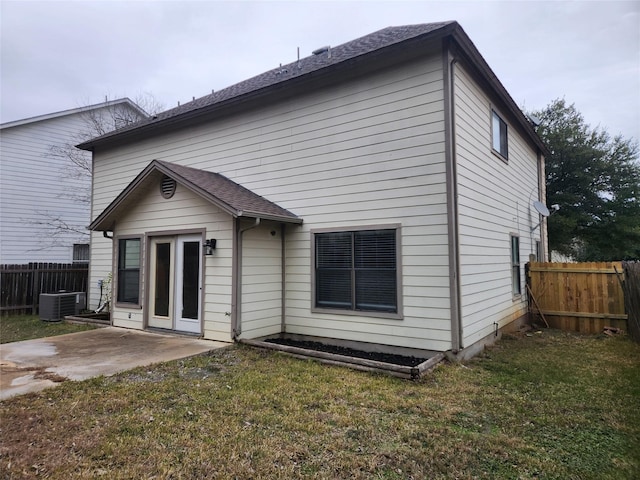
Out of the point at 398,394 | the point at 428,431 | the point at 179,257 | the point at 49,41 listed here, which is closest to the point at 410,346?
the point at 398,394

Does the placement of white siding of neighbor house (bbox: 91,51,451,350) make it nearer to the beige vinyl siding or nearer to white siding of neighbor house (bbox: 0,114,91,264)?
the beige vinyl siding

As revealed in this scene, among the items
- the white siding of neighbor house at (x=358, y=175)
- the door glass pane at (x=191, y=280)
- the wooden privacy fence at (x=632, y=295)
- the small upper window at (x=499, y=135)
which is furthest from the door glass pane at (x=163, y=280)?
the wooden privacy fence at (x=632, y=295)

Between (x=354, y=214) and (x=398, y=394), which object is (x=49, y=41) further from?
(x=398, y=394)

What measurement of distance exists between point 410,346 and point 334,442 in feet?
10.7

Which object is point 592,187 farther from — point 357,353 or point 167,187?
point 167,187

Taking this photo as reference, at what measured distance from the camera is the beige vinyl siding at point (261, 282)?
23.3 ft

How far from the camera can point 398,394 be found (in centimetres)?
446

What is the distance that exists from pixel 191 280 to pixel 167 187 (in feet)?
6.90

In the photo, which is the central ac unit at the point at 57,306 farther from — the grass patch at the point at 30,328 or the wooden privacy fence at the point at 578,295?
the wooden privacy fence at the point at 578,295

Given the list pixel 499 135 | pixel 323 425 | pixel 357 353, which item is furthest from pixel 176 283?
pixel 499 135

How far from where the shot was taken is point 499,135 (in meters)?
8.74

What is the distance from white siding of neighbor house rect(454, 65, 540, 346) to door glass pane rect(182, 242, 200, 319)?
5071 mm

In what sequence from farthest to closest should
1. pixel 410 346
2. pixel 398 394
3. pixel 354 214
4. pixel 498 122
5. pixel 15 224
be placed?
1. pixel 15 224
2. pixel 498 122
3. pixel 354 214
4. pixel 410 346
5. pixel 398 394

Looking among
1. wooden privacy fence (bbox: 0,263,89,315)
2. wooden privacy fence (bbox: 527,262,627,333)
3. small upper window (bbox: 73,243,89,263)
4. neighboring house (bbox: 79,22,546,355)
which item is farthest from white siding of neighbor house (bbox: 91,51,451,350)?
small upper window (bbox: 73,243,89,263)
